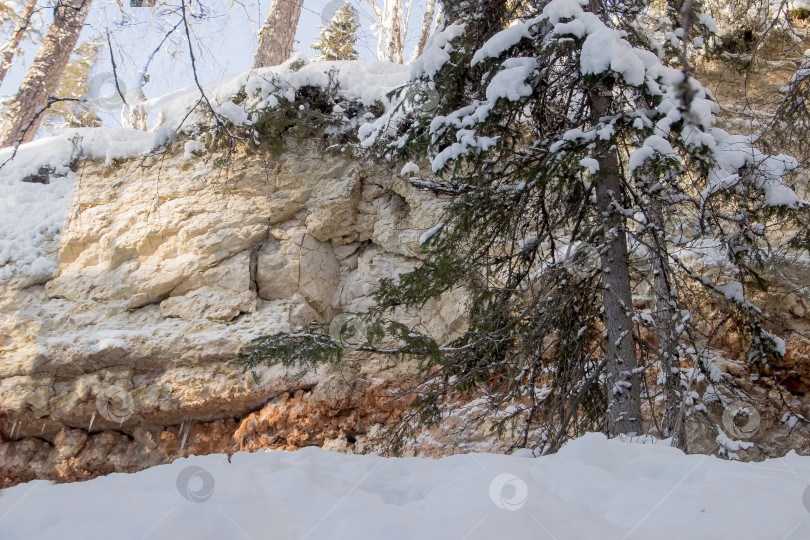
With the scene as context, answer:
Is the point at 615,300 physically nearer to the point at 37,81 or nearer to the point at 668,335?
the point at 668,335

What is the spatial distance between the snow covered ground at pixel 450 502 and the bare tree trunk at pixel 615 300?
1781mm

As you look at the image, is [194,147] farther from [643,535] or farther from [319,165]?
[643,535]

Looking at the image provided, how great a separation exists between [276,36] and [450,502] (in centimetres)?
1124

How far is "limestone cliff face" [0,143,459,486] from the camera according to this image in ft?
23.5

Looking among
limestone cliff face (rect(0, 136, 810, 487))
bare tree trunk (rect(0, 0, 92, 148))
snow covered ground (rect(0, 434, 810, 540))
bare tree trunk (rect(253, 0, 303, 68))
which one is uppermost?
bare tree trunk (rect(253, 0, 303, 68))

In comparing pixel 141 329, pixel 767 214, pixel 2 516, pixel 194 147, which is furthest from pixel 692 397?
pixel 194 147

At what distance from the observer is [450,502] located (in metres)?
1.82

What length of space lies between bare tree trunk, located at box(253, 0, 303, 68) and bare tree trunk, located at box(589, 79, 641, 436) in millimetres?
8122

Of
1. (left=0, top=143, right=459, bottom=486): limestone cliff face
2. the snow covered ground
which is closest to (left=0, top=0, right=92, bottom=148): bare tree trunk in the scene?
(left=0, top=143, right=459, bottom=486): limestone cliff face

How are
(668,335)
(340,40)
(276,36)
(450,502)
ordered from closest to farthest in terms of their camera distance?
(450,502) → (668,335) → (276,36) → (340,40)

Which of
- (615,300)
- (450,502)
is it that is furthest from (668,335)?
(450,502)

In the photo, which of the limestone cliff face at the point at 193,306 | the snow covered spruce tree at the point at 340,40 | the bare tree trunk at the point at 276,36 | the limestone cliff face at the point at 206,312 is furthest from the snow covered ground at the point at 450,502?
the snow covered spruce tree at the point at 340,40

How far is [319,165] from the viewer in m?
8.11

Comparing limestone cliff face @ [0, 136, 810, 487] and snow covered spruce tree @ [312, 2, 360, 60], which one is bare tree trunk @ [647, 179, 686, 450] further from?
snow covered spruce tree @ [312, 2, 360, 60]
